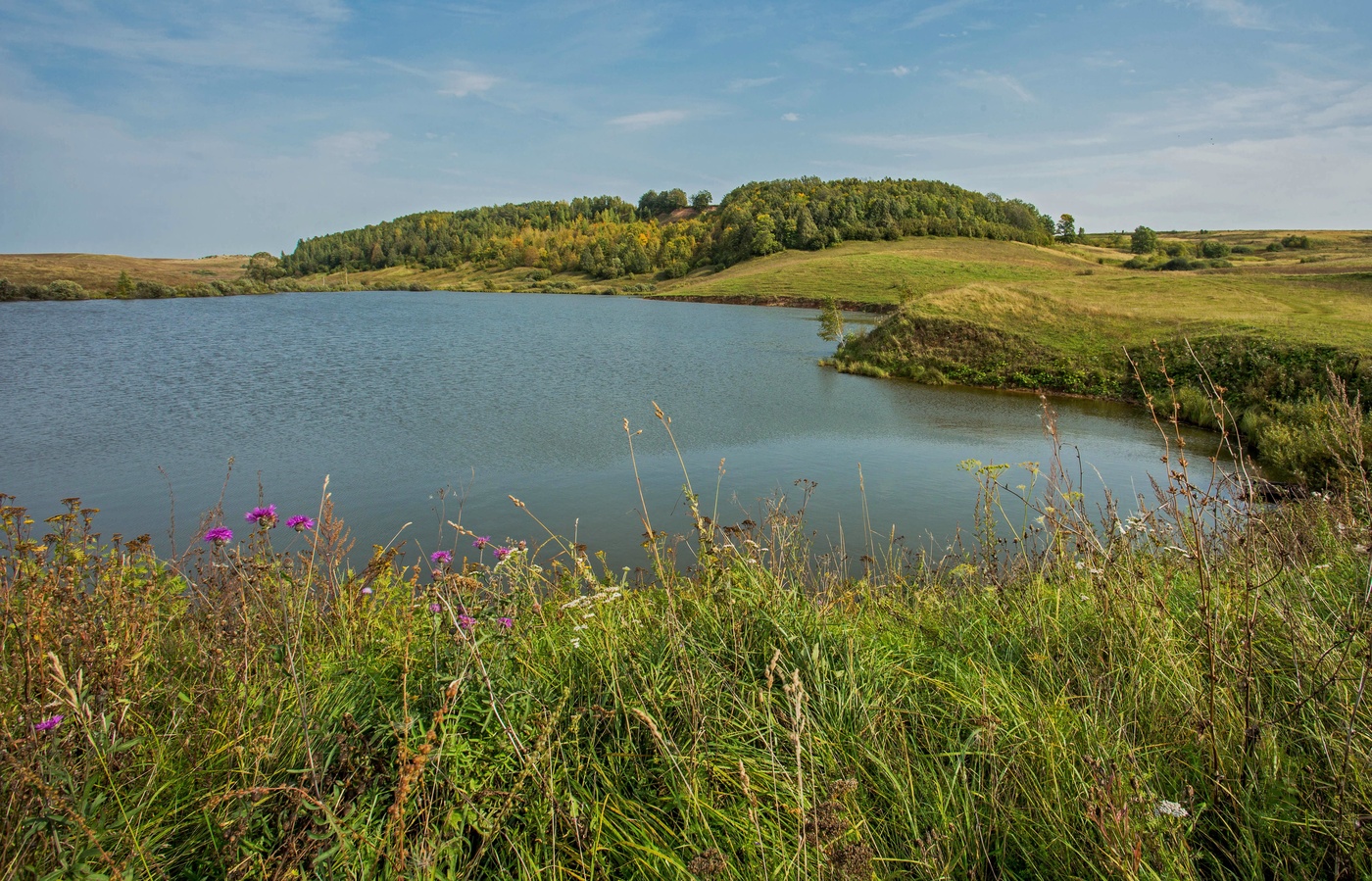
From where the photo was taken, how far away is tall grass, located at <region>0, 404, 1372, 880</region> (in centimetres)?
189

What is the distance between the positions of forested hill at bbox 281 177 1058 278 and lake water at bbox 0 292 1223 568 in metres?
61.7

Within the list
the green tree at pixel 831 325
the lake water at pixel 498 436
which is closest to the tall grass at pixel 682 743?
the lake water at pixel 498 436

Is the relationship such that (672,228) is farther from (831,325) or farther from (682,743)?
(682,743)

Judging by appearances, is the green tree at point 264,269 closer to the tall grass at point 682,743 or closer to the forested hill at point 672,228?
the forested hill at point 672,228

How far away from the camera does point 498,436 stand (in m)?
15.4

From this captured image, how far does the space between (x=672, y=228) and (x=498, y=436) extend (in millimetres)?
108846

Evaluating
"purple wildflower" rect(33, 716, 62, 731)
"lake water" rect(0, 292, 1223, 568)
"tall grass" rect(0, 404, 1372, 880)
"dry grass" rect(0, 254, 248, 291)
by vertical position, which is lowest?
"lake water" rect(0, 292, 1223, 568)

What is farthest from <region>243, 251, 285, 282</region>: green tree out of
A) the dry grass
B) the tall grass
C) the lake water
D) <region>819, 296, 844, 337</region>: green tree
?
the tall grass

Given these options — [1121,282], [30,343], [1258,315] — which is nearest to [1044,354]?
[1258,315]

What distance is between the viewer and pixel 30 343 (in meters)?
31.7

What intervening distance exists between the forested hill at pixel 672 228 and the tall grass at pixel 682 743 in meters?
88.7

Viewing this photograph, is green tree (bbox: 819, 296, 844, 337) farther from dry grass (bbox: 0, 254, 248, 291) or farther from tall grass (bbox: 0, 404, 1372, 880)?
dry grass (bbox: 0, 254, 248, 291)

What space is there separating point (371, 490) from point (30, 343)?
106 feet

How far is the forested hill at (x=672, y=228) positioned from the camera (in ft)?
291
